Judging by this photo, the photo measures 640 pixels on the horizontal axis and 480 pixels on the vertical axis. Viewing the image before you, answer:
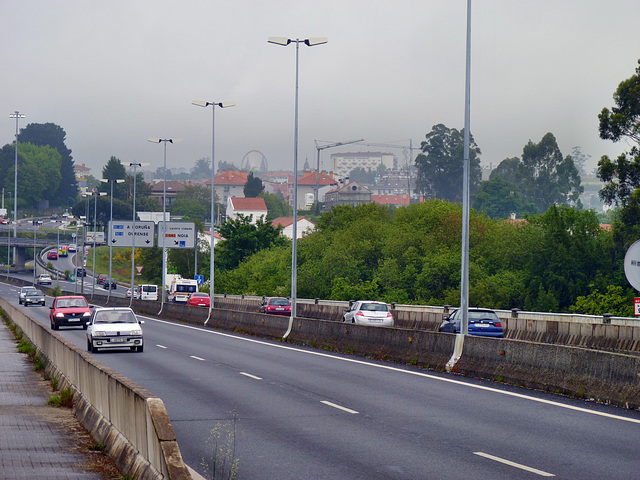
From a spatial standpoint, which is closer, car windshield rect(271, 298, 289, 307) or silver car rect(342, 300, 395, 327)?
silver car rect(342, 300, 395, 327)

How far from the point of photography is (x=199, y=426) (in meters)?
13.2

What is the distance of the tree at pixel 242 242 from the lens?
106 m

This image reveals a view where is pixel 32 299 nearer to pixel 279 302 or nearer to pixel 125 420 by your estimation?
pixel 279 302

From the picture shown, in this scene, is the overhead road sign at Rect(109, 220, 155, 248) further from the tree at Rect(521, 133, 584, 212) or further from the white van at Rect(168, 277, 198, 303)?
the tree at Rect(521, 133, 584, 212)

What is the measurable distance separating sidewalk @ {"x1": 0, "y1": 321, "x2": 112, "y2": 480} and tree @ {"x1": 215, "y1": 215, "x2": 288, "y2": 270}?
85950 millimetres

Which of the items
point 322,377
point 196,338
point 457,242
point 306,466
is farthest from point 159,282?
point 306,466

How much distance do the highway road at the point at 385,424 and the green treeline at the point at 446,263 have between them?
42.8 m

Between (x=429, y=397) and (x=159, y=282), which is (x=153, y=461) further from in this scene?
(x=159, y=282)

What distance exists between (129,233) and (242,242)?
28.5 metres

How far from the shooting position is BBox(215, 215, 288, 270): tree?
4163 inches

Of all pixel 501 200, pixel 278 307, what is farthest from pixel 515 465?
pixel 501 200

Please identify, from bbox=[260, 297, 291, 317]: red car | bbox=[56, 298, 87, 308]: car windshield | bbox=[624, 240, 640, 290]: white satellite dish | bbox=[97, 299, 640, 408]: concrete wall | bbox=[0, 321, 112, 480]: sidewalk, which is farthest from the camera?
bbox=[260, 297, 291, 317]: red car

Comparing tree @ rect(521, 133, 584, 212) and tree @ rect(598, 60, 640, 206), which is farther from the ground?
tree @ rect(521, 133, 584, 212)

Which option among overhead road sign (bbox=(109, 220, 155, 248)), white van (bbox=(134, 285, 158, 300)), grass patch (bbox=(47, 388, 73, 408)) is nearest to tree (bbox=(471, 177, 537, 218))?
white van (bbox=(134, 285, 158, 300))
